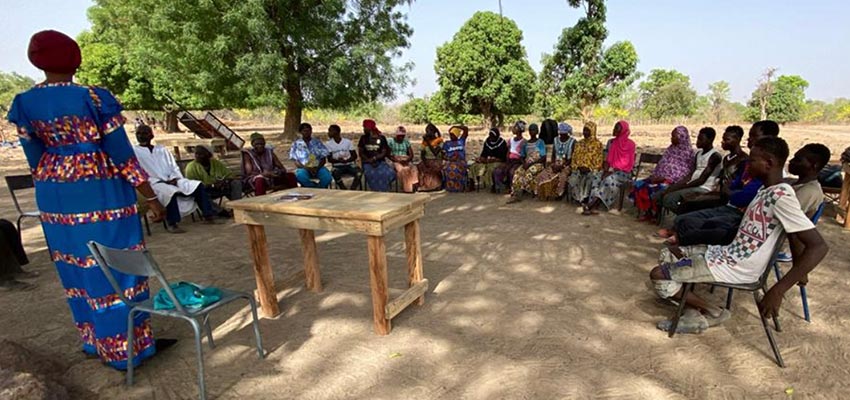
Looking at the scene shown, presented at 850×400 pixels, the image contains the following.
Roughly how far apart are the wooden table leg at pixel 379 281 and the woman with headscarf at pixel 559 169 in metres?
4.67

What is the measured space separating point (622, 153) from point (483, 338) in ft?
14.5

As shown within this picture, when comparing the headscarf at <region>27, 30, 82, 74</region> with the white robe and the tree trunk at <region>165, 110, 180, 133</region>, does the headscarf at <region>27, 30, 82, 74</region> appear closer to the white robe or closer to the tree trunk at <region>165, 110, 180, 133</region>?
the white robe

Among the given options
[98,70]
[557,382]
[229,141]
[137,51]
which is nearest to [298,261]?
[557,382]

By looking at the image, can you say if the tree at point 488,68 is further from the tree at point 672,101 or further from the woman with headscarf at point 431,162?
the tree at point 672,101

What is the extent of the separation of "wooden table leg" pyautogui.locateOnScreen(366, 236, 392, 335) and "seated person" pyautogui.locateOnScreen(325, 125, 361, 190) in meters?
4.96

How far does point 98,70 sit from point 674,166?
2580cm

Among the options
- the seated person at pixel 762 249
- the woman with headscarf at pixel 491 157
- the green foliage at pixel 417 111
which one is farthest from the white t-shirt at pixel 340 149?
the green foliage at pixel 417 111

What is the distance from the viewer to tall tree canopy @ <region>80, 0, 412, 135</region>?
→ 13188mm

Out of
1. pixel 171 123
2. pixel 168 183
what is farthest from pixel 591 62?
pixel 171 123

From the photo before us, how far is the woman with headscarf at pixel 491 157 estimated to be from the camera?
795 cm

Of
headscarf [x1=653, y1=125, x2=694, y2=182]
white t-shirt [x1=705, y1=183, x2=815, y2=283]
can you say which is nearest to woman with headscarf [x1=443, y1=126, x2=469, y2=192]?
headscarf [x1=653, y1=125, x2=694, y2=182]

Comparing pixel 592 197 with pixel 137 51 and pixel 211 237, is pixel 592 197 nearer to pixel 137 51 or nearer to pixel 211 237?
pixel 211 237

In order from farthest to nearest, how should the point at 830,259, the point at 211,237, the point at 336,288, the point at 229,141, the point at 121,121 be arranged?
the point at 229,141
the point at 211,237
the point at 830,259
the point at 336,288
the point at 121,121

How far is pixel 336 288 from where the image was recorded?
13.1 ft
